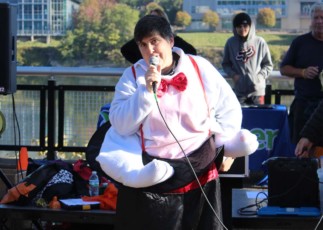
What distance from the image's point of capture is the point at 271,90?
8.38m

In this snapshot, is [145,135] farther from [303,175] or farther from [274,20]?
[274,20]

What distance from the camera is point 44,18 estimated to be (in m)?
9.30

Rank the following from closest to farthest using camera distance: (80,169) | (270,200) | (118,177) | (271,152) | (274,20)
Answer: (118,177) → (270,200) → (80,169) → (271,152) → (274,20)

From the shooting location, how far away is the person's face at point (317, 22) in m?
7.30

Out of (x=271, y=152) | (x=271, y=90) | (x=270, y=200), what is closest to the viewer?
(x=270, y=200)

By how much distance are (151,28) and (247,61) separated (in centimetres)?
486

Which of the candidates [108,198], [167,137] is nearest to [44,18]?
[108,198]

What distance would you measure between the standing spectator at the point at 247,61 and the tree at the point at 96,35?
143 cm

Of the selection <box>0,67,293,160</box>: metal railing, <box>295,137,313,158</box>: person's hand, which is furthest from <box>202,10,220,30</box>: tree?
<box>295,137,313,158</box>: person's hand

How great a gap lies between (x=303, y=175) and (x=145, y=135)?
149 cm

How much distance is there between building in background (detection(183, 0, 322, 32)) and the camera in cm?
938

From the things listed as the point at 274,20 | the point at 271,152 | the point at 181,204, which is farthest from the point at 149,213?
the point at 274,20

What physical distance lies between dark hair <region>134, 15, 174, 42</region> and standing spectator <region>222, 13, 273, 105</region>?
182 inches

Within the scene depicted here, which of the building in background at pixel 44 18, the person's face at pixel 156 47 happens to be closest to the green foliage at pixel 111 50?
the building in background at pixel 44 18
